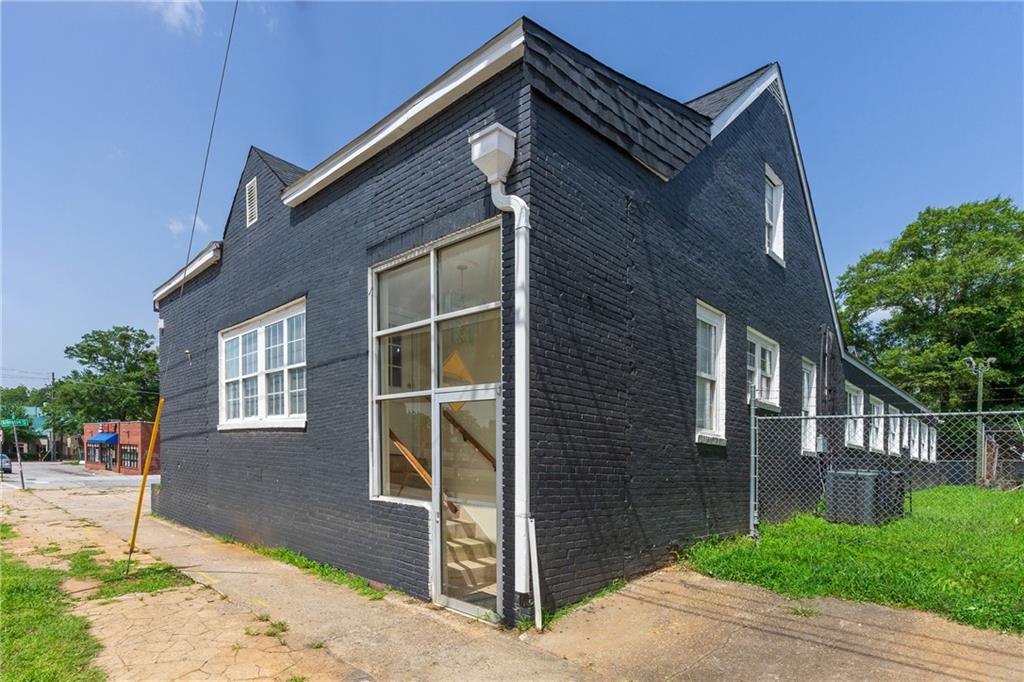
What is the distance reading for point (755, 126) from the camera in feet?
33.4

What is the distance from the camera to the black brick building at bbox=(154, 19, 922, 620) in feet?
17.4

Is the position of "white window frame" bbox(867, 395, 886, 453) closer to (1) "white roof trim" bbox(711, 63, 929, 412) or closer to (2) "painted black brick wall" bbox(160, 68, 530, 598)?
(1) "white roof trim" bbox(711, 63, 929, 412)

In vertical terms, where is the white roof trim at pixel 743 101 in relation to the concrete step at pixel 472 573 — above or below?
above

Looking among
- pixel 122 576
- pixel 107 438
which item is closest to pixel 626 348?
pixel 122 576

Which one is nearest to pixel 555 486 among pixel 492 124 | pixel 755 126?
pixel 492 124

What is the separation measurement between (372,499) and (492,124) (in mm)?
4299

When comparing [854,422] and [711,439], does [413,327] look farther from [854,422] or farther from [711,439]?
[854,422]

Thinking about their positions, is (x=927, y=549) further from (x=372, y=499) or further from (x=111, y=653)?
(x=111, y=653)

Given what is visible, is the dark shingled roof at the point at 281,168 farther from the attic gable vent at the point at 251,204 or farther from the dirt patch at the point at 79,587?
the dirt patch at the point at 79,587

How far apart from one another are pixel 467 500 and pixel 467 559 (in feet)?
1.88

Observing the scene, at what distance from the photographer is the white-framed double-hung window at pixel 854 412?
14.9 meters

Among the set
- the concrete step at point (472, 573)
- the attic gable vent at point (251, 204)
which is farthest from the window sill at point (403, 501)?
the attic gable vent at point (251, 204)

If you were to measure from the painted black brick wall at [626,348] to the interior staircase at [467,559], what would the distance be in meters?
0.67

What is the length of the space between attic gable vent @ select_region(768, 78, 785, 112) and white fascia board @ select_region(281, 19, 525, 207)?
763 centimetres
